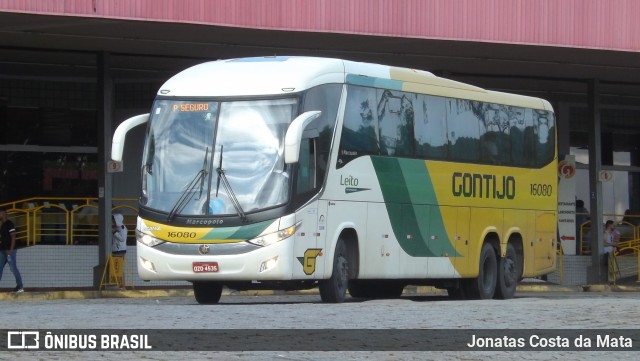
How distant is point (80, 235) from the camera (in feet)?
117

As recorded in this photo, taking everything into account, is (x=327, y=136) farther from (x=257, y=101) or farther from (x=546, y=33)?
(x=546, y=33)

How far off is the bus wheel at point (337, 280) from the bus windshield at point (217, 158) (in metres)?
1.72

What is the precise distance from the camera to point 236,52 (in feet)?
114

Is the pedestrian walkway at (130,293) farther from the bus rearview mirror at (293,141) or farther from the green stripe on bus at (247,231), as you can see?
the bus rearview mirror at (293,141)

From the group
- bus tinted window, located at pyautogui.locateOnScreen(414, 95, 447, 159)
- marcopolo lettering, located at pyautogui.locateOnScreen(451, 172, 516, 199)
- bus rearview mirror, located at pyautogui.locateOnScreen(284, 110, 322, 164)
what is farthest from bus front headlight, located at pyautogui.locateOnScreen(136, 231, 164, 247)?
marcopolo lettering, located at pyautogui.locateOnScreen(451, 172, 516, 199)

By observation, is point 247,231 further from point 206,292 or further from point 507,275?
point 507,275

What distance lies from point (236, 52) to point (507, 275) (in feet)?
36.4

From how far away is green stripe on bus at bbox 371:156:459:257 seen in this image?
22875 millimetres

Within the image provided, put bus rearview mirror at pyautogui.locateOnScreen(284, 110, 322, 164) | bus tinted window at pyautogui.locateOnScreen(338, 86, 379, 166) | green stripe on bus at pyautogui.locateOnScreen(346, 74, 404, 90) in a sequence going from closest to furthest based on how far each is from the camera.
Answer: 1. bus rearview mirror at pyautogui.locateOnScreen(284, 110, 322, 164)
2. bus tinted window at pyautogui.locateOnScreen(338, 86, 379, 166)
3. green stripe on bus at pyautogui.locateOnScreen(346, 74, 404, 90)

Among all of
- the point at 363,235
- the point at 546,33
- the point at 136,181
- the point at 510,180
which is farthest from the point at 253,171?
the point at 136,181

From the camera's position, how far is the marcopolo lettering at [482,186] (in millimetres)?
24906

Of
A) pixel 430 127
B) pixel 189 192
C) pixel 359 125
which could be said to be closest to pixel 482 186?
pixel 430 127

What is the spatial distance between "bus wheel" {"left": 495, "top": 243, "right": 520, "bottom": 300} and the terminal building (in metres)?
6.55

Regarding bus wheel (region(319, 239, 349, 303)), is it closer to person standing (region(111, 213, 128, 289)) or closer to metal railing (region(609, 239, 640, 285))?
person standing (region(111, 213, 128, 289))
